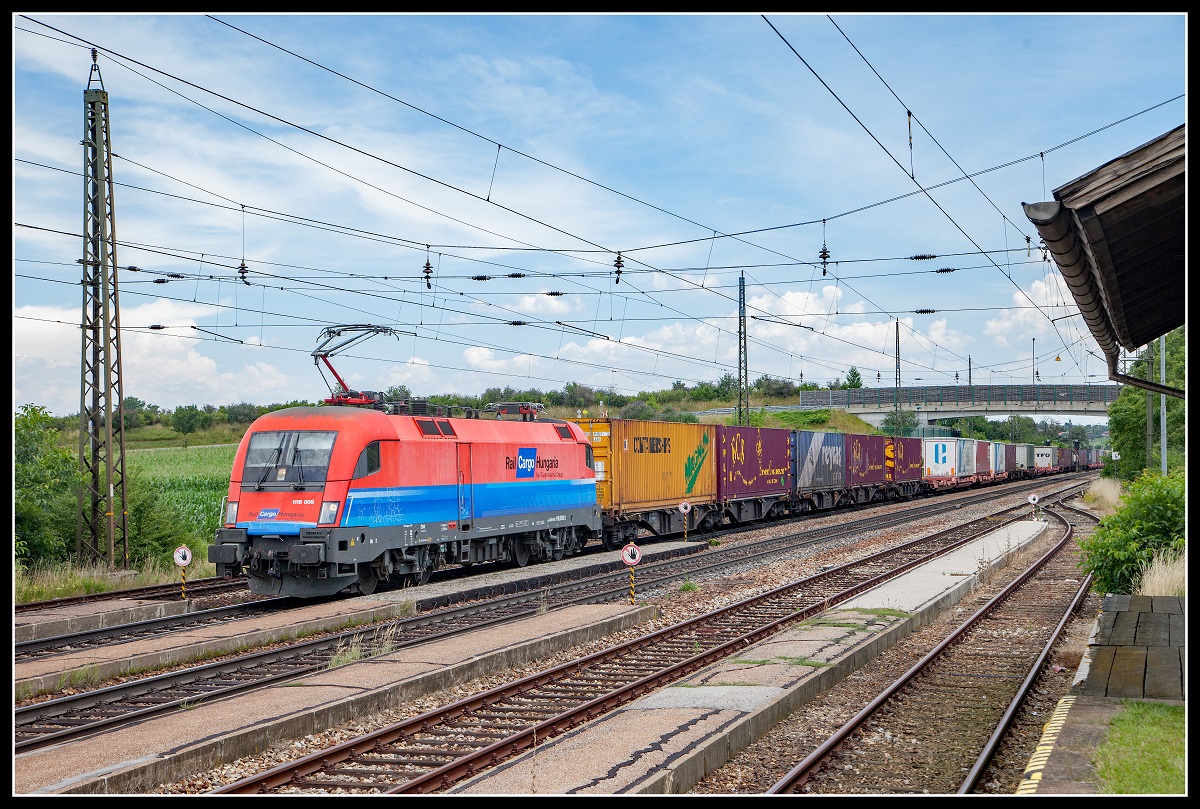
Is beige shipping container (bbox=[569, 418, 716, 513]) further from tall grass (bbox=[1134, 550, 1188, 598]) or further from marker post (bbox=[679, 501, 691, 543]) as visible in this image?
tall grass (bbox=[1134, 550, 1188, 598])

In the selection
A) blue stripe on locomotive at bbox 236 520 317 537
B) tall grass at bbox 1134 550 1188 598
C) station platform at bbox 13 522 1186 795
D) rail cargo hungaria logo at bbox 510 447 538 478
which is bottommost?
station platform at bbox 13 522 1186 795

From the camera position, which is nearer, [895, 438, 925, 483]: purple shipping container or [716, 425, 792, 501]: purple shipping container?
[716, 425, 792, 501]: purple shipping container

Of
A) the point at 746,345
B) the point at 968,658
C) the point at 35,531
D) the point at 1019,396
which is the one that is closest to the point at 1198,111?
the point at 968,658

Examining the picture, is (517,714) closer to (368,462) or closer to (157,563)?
(368,462)

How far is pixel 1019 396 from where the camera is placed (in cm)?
8325

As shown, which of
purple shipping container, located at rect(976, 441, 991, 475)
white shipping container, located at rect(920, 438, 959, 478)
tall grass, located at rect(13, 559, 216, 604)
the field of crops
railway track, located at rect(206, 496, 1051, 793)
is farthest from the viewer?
purple shipping container, located at rect(976, 441, 991, 475)

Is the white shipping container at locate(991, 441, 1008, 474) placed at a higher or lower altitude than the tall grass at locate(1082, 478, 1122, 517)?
higher

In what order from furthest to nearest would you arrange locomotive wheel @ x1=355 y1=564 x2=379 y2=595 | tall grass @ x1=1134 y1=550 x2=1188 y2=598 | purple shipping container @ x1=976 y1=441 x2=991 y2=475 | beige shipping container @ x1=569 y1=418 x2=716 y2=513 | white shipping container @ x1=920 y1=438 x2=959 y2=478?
purple shipping container @ x1=976 y1=441 x2=991 y2=475
white shipping container @ x1=920 y1=438 x2=959 y2=478
beige shipping container @ x1=569 y1=418 x2=716 y2=513
locomotive wheel @ x1=355 y1=564 x2=379 y2=595
tall grass @ x1=1134 y1=550 x2=1188 y2=598

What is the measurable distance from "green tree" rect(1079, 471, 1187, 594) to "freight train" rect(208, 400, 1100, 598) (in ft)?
37.5

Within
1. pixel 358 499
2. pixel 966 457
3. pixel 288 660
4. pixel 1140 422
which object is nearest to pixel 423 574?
pixel 358 499

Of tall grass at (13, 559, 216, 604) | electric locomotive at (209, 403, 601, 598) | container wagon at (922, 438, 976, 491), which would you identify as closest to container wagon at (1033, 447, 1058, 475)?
container wagon at (922, 438, 976, 491)

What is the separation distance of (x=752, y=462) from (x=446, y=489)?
17632 millimetres

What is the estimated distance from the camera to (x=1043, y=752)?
25.7 ft

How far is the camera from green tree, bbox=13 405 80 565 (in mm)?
19922
